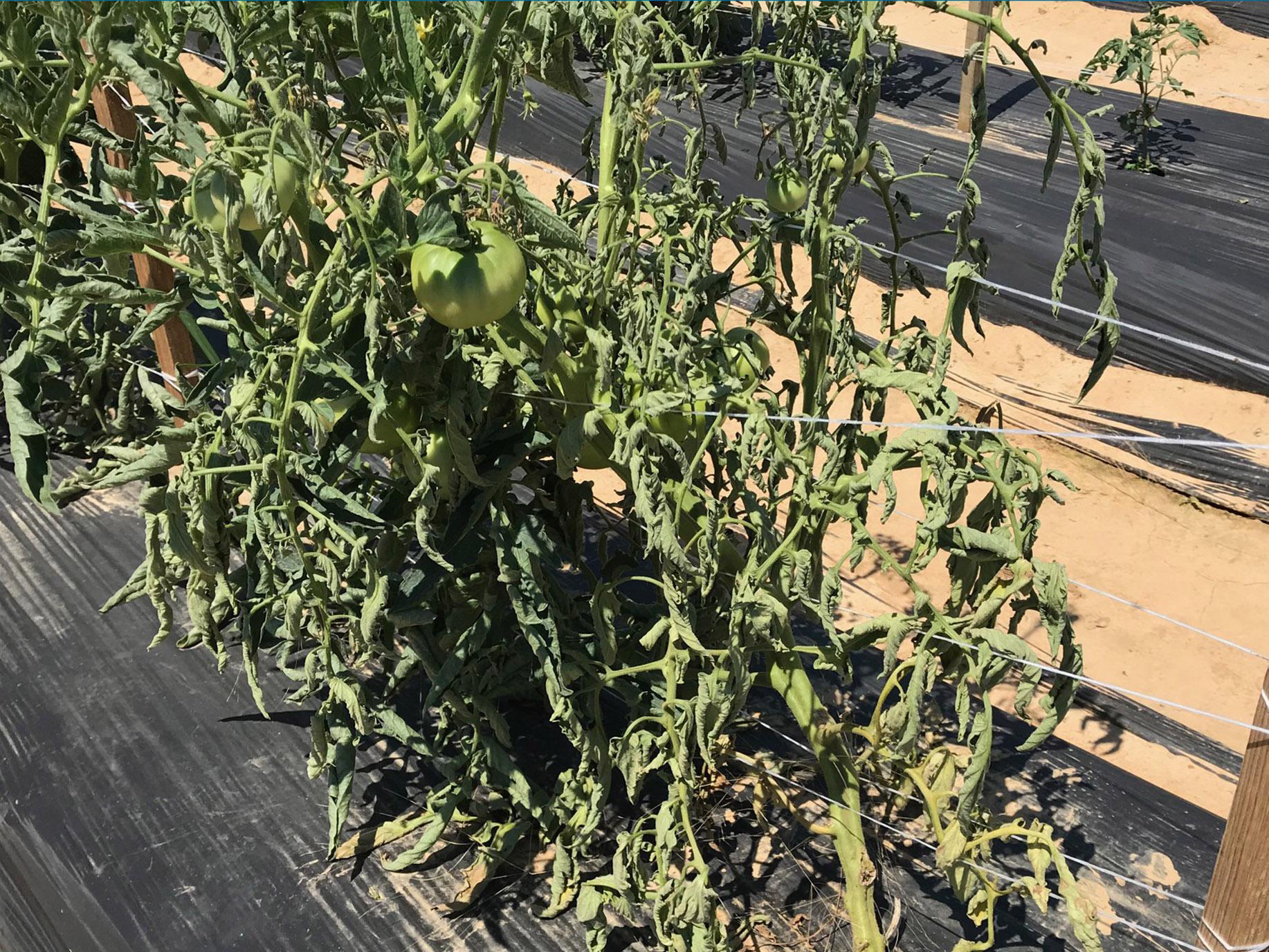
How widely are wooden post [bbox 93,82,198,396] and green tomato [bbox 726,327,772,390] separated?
137 centimetres

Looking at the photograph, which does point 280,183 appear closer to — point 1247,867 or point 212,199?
point 212,199

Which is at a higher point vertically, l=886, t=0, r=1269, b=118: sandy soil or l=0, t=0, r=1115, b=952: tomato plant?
l=886, t=0, r=1269, b=118: sandy soil

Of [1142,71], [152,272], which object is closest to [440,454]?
[152,272]

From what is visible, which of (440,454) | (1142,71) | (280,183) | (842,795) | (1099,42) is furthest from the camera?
(1099,42)

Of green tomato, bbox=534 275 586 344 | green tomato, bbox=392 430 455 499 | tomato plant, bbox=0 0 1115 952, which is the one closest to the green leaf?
tomato plant, bbox=0 0 1115 952

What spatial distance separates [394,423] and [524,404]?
239 mm

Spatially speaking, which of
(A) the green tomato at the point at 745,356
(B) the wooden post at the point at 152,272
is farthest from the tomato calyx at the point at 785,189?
(B) the wooden post at the point at 152,272

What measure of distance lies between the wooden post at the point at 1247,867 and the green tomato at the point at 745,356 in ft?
2.14

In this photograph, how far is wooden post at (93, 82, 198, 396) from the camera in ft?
7.39

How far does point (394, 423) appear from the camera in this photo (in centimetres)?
115

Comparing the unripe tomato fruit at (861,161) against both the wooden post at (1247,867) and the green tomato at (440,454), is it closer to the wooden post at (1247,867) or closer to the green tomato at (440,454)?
the green tomato at (440,454)

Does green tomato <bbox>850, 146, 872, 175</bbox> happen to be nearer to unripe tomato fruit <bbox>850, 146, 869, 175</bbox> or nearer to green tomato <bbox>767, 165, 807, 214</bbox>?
unripe tomato fruit <bbox>850, 146, 869, 175</bbox>

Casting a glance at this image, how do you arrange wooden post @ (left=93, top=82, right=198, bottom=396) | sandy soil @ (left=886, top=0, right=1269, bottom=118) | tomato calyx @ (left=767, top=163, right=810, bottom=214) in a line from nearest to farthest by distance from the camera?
tomato calyx @ (left=767, top=163, right=810, bottom=214), wooden post @ (left=93, top=82, right=198, bottom=396), sandy soil @ (left=886, top=0, right=1269, bottom=118)

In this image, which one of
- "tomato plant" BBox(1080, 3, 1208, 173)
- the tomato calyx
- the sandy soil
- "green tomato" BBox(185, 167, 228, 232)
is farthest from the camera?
the sandy soil
